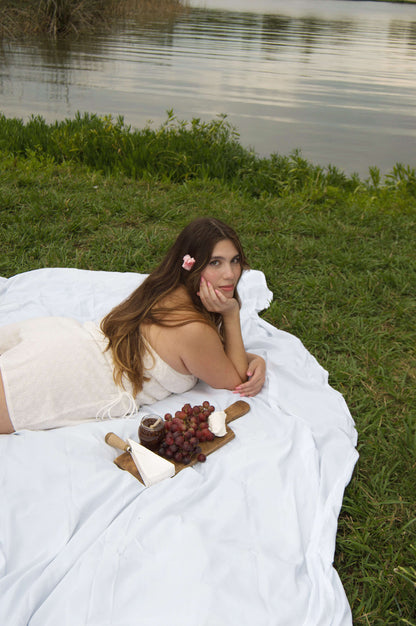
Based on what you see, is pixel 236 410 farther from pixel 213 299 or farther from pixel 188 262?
pixel 188 262

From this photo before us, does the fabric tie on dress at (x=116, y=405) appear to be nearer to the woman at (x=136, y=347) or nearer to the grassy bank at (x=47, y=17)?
the woman at (x=136, y=347)

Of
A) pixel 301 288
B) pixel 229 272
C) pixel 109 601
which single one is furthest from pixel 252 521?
pixel 301 288

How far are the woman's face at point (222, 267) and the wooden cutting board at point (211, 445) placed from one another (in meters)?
0.63

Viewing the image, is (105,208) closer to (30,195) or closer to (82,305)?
(30,195)

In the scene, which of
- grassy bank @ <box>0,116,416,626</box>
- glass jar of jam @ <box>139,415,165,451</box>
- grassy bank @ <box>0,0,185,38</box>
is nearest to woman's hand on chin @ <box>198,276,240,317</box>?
glass jar of jam @ <box>139,415,165,451</box>

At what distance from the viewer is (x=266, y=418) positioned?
110 inches

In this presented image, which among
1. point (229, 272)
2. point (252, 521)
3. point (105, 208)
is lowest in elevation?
point (252, 521)

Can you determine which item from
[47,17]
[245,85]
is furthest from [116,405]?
[47,17]

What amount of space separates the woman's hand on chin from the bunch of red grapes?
0.49 meters

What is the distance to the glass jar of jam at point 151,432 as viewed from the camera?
2.38 metres

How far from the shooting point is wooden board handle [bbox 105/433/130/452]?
2399mm

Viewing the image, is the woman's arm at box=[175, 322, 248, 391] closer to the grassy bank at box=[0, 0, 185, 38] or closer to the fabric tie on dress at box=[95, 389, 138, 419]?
the fabric tie on dress at box=[95, 389, 138, 419]

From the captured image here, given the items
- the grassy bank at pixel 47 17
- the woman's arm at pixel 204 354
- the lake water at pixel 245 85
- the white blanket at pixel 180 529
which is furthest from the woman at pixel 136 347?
the grassy bank at pixel 47 17

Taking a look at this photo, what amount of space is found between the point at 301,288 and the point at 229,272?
1.91m
